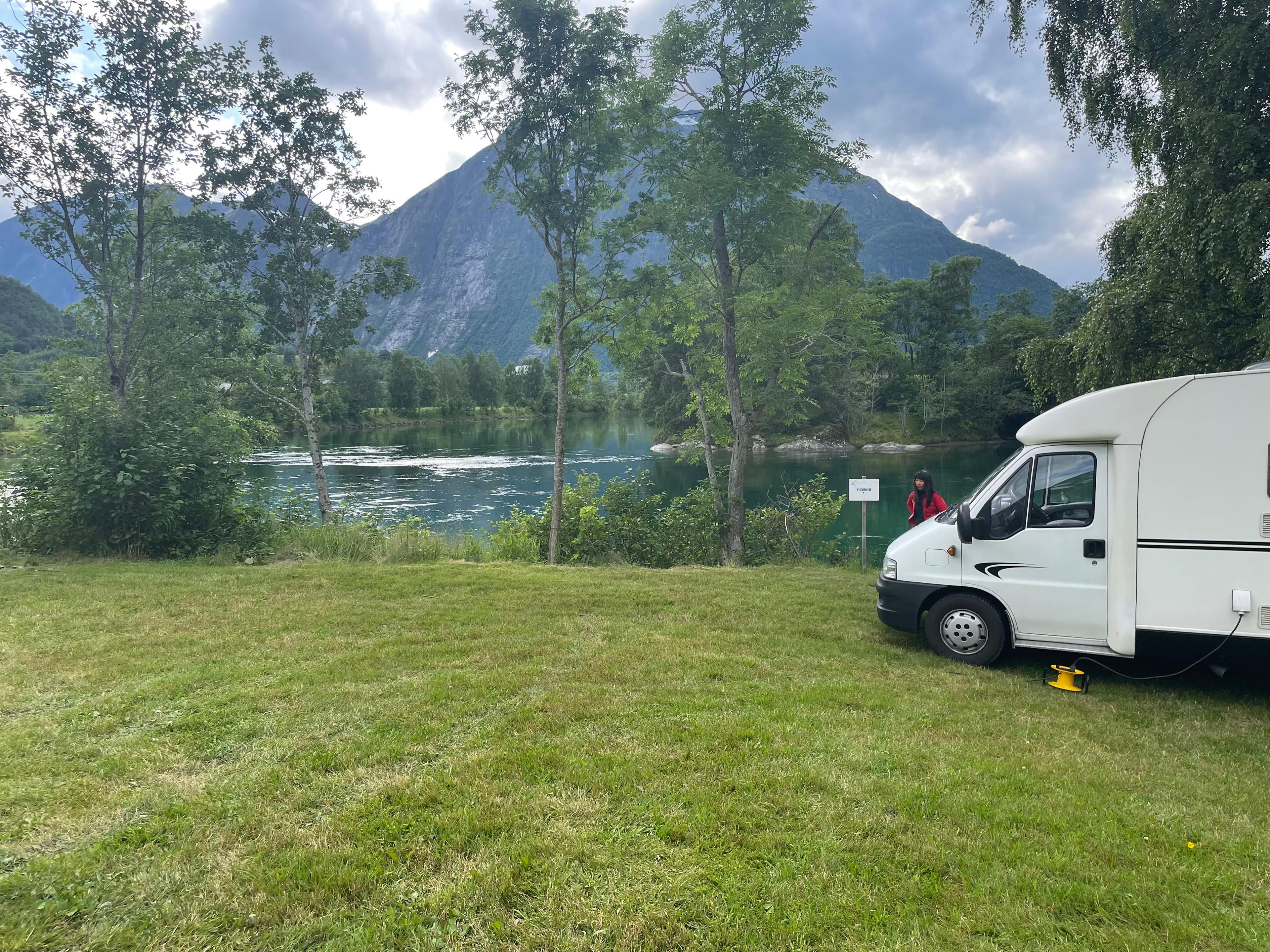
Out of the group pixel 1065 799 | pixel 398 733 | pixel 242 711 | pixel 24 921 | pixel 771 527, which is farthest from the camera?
pixel 771 527

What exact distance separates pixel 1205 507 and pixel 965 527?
1.83 m

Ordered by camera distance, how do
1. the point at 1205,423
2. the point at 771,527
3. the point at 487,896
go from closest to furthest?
the point at 487,896
the point at 1205,423
the point at 771,527

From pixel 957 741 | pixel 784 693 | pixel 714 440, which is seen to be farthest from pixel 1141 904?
pixel 714 440

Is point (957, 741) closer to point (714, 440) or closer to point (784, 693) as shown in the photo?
point (784, 693)

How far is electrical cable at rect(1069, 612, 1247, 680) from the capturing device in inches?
204

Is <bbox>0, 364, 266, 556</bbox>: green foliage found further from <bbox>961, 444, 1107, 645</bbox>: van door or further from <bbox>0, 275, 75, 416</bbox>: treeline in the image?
<bbox>0, 275, 75, 416</bbox>: treeline

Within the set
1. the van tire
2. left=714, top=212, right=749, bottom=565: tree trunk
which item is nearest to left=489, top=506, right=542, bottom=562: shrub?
left=714, top=212, right=749, bottom=565: tree trunk

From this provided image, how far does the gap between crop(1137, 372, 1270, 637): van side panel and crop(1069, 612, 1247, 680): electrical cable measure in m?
0.05

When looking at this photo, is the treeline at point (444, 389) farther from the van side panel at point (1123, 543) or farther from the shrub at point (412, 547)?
the van side panel at point (1123, 543)

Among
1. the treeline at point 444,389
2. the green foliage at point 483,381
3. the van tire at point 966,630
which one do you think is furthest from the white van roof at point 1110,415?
the green foliage at point 483,381

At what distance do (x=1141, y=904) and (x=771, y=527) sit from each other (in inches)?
527

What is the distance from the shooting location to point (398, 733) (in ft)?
14.4

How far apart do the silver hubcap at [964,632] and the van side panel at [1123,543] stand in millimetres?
1079

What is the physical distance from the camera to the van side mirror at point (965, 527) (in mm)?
6336
